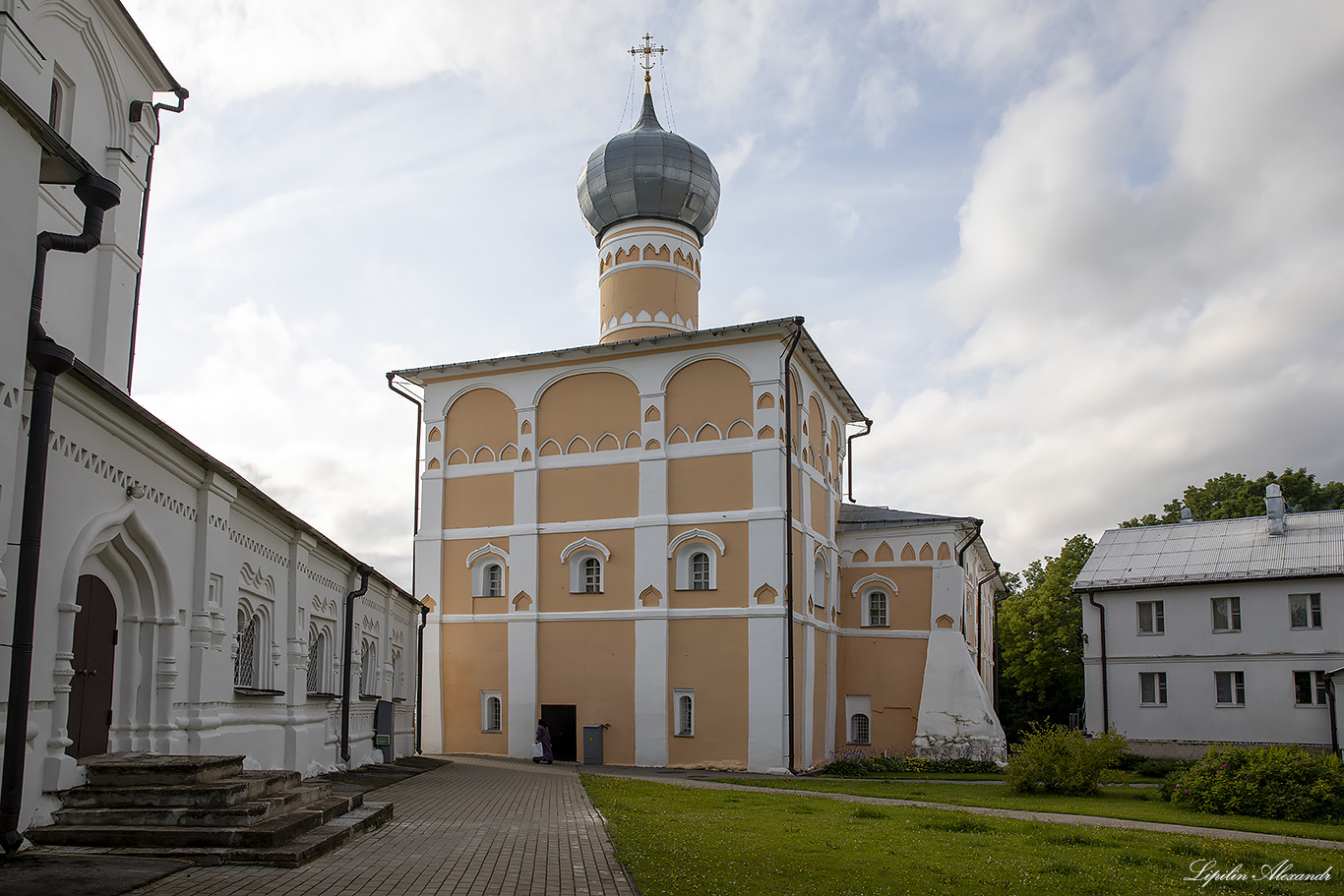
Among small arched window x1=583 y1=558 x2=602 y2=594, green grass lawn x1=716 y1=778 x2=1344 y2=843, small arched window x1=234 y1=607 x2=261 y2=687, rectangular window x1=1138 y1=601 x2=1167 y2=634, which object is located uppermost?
small arched window x1=583 y1=558 x2=602 y2=594

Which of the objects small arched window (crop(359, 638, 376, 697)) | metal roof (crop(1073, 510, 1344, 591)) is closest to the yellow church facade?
metal roof (crop(1073, 510, 1344, 591))

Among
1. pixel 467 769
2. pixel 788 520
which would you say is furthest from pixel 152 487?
pixel 788 520

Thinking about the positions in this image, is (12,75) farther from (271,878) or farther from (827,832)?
(827,832)

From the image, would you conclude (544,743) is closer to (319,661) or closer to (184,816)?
(319,661)

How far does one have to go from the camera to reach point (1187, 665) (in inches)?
1040

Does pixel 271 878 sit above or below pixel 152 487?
below

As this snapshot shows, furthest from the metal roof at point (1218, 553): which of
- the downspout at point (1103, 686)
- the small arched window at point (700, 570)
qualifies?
the small arched window at point (700, 570)

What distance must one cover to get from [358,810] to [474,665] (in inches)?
545

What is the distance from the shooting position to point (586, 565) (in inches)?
929

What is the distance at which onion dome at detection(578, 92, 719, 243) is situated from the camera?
27328mm

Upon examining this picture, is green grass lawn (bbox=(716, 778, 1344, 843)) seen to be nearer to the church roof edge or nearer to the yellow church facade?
the yellow church facade

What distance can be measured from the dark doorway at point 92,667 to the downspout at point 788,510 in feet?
47.2

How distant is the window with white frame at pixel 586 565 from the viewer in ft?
76.1

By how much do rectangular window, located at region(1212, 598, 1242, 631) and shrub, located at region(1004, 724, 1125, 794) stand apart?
38.0 ft
